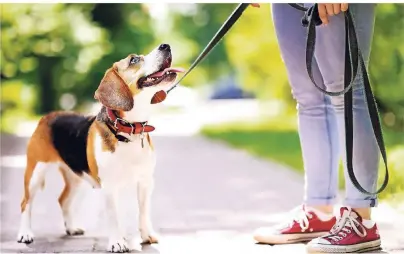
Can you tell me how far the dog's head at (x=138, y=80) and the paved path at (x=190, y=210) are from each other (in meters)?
0.38

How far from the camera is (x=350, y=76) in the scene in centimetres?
270

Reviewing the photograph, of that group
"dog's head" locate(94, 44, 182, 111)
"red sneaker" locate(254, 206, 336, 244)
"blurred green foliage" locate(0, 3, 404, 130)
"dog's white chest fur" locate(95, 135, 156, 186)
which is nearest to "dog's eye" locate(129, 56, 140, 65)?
"dog's head" locate(94, 44, 182, 111)

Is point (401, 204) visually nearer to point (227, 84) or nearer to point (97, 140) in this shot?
point (97, 140)

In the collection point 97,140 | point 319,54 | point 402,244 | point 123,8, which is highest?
point 123,8

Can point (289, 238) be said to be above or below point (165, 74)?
below

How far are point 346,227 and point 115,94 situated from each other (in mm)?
879

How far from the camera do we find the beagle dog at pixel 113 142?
2725 millimetres

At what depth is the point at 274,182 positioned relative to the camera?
530cm

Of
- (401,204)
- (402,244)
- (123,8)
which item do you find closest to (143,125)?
(402,244)

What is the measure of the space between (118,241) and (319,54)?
93 cm

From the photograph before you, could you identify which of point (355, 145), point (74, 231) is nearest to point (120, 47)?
point (74, 231)

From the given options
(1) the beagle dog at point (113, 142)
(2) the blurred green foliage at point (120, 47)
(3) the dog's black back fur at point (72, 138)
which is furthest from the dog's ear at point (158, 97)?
(2) the blurred green foliage at point (120, 47)

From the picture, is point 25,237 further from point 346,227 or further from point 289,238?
point 346,227

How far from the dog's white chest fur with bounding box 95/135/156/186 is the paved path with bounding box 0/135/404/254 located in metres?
0.12
